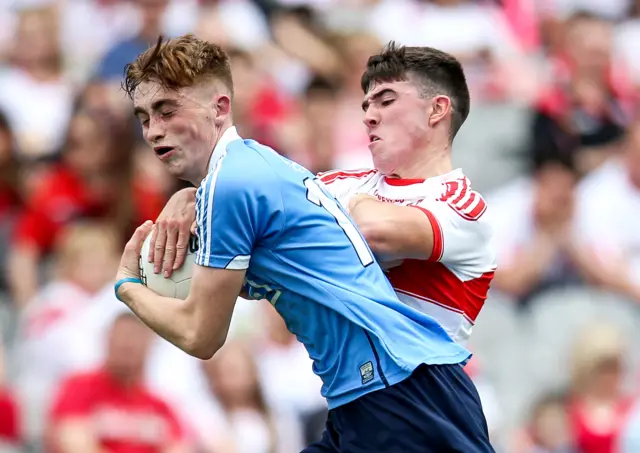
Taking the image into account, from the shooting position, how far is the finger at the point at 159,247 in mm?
4164

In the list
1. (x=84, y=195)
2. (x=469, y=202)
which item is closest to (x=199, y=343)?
(x=469, y=202)

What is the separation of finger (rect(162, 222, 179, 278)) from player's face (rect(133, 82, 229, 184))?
7.5 inches

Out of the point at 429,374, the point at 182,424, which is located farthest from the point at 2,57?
the point at 429,374

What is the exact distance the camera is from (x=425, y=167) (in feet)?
14.8

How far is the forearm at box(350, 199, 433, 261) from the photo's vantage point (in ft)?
13.5

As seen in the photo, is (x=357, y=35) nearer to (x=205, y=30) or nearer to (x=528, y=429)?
A: (x=205, y=30)

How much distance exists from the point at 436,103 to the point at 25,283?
4589mm

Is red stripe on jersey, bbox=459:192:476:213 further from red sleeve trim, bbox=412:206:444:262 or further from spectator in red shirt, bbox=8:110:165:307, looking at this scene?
spectator in red shirt, bbox=8:110:165:307

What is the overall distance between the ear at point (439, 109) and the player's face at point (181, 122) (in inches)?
33.7

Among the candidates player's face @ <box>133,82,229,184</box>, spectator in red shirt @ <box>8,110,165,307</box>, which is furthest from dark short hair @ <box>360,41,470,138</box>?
spectator in red shirt @ <box>8,110,165,307</box>

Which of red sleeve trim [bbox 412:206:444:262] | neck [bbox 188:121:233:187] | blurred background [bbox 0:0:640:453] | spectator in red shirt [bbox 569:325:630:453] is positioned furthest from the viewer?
spectator in red shirt [bbox 569:325:630:453]

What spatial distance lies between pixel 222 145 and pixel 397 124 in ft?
2.45

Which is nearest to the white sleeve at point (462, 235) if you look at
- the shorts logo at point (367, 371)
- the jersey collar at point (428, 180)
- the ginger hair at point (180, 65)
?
the jersey collar at point (428, 180)

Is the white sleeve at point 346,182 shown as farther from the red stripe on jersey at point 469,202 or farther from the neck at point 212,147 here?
the neck at point 212,147
